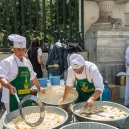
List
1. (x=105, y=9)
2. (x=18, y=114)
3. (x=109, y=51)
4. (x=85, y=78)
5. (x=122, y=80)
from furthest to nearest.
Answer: (x=105, y=9), (x=109, y=51), (x=122, y=80), (x=85, y=78), (x=18, y=114)

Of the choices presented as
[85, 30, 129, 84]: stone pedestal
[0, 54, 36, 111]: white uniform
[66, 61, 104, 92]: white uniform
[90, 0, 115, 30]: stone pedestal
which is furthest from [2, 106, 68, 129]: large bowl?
[90, 0, 115, 30]: stone pedestal

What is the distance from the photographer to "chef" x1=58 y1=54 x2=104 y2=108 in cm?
312

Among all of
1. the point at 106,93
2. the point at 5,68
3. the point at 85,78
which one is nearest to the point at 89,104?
the point at 85,78

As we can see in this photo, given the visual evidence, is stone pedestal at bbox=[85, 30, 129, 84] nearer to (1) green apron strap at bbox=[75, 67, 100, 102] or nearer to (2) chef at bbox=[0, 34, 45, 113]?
(1) green apron strap at bbox=[75, 67, 100, 102]

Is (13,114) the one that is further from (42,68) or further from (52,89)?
(42,68)

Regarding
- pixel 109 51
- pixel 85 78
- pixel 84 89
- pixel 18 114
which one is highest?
pixel 109 51

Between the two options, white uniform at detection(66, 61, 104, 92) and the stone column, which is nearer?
white uniform at detection(66, 61, 104, 92)

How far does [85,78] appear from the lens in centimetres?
343

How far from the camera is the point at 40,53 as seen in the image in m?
6.02

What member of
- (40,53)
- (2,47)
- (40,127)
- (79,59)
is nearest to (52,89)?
(79,59)

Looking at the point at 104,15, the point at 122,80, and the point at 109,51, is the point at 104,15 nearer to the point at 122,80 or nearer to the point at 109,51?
the point at 109,51

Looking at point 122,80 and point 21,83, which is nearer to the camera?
point 21,83

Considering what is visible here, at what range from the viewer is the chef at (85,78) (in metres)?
3.12

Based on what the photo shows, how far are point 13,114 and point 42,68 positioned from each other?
371 centimetres
